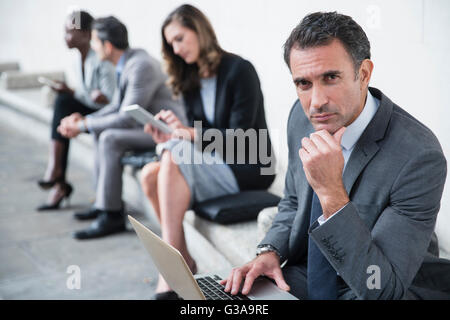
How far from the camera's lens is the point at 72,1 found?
9.05 meters

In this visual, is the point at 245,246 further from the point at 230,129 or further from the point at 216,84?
the point at 216,84

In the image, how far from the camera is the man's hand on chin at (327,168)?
177 centimetres

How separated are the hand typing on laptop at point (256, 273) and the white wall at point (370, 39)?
1.02 meters

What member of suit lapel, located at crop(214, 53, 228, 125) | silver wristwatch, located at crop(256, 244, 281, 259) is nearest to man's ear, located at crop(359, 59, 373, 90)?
silver wristwatch, located at crop(256, 244, 281, 259)

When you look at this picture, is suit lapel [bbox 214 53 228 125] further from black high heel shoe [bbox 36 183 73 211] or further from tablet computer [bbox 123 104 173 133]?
black high heel shoe [bbox 36 183 73 211]

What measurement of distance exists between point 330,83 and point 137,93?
2844mm

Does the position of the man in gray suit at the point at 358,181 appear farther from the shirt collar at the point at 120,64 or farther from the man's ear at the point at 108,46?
the man's ear at the point at 108,46

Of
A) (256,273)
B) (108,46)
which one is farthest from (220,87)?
(256,273)

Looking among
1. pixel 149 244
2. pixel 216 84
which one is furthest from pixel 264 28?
pixel 149 244

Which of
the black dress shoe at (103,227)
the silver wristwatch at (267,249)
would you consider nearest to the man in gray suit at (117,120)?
the black dress shoe at (103,227)

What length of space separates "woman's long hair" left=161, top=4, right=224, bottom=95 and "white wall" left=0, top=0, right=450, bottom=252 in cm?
57

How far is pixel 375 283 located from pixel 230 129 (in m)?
2.01

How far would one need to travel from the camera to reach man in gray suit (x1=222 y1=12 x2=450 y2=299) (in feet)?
5.83

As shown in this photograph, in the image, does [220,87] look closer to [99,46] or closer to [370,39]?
[370,39]
